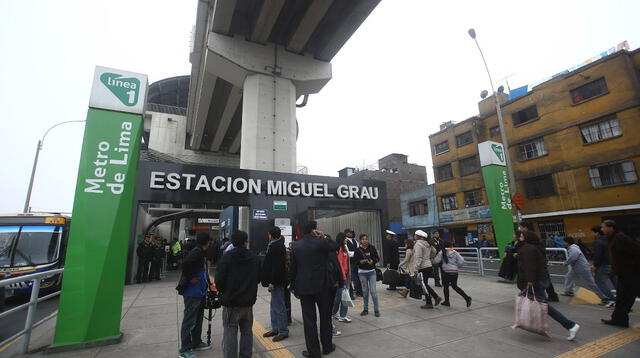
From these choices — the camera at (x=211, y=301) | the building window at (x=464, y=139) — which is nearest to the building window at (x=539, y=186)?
the building window at (x=464, y=139)

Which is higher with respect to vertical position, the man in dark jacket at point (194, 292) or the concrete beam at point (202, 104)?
the concrete beam at point (202, 104)

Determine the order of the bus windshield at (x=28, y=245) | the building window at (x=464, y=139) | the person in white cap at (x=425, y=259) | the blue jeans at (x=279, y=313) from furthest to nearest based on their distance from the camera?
the building window at (x=464, y=139) < the bus windshield at (x=28, y=245) < the person in white cap at (x=425, y=259) < the blue jeans at (x=279, y=313)

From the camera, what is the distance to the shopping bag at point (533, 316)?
4.16 metres

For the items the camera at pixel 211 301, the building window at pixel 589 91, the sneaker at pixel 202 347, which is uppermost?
the building window at pixel 589 91

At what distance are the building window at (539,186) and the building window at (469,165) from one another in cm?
401

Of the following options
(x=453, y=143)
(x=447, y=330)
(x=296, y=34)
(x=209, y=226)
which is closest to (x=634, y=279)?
(x=447, y=330)

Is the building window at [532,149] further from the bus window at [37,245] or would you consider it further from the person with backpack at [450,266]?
the bus window at [37,245]

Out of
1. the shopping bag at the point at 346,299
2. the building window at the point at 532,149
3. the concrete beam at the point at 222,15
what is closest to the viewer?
the shopping bag at the point at 346,299

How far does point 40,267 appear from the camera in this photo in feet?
28.3

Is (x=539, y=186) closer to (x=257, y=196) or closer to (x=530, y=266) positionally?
(x=257, y=196)

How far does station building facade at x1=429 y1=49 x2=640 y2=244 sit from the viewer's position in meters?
16.8

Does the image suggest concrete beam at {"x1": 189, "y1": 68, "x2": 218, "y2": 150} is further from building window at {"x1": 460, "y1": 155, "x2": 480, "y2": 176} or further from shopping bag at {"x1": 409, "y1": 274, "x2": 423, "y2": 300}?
building window at {"x1": 460, "y1": 155, "x2": 480, "y2": 176}

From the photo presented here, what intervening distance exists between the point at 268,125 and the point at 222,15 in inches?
223

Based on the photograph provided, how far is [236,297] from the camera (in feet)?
11.6
